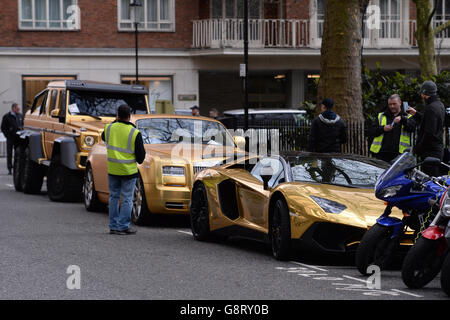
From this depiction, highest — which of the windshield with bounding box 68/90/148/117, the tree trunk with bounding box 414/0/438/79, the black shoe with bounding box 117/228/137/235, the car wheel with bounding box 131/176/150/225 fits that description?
the tree trunk with bounding box 414/0/438/79

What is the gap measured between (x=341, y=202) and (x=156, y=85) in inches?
1143

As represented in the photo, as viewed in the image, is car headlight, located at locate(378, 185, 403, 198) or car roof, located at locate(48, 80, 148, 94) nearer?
car headlight, located at locate(378, 185, 403, 198)

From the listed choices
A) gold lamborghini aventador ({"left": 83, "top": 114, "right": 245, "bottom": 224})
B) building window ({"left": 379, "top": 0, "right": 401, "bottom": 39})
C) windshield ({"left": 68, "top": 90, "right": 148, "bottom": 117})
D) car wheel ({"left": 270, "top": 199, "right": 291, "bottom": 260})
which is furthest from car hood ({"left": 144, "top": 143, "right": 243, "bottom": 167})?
building window ({"left": 379, "top": 0, "right": 401, "bottom": 39})

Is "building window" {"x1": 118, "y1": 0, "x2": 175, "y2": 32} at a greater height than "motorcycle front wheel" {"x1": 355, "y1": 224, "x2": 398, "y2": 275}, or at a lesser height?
greater

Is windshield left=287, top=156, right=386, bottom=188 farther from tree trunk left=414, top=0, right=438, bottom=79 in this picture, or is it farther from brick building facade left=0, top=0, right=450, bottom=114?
brick building facade left=0, top=0, right=450, bottom=114

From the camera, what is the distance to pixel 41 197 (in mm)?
18875

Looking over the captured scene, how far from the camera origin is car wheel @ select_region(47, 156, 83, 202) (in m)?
17.4

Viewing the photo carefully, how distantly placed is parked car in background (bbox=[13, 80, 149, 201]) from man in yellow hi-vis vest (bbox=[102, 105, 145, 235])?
431 centimetres

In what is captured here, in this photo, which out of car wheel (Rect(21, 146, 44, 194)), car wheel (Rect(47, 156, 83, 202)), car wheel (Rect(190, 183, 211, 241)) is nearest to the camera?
car wheel (Rect(190, 183, 211, 241))

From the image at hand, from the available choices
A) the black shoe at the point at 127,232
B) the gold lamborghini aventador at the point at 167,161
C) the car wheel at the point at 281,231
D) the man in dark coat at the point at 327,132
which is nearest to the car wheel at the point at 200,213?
the black shoe at the point at 127,232

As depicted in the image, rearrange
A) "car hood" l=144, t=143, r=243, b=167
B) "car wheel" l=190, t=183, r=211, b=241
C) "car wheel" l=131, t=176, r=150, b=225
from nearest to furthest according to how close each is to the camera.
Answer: "car wheel" l=190, t=183, r=211, b=241, "car wheel" l=131, t=176, r=150, b=225, "car hood" l=144, t=143, r=243, b=167

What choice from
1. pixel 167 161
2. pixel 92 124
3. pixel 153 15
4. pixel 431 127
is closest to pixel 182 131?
pixel 167 161

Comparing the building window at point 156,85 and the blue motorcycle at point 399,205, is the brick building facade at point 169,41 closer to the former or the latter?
the building window at point 156,85

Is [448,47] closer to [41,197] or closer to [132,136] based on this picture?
[41,197]
